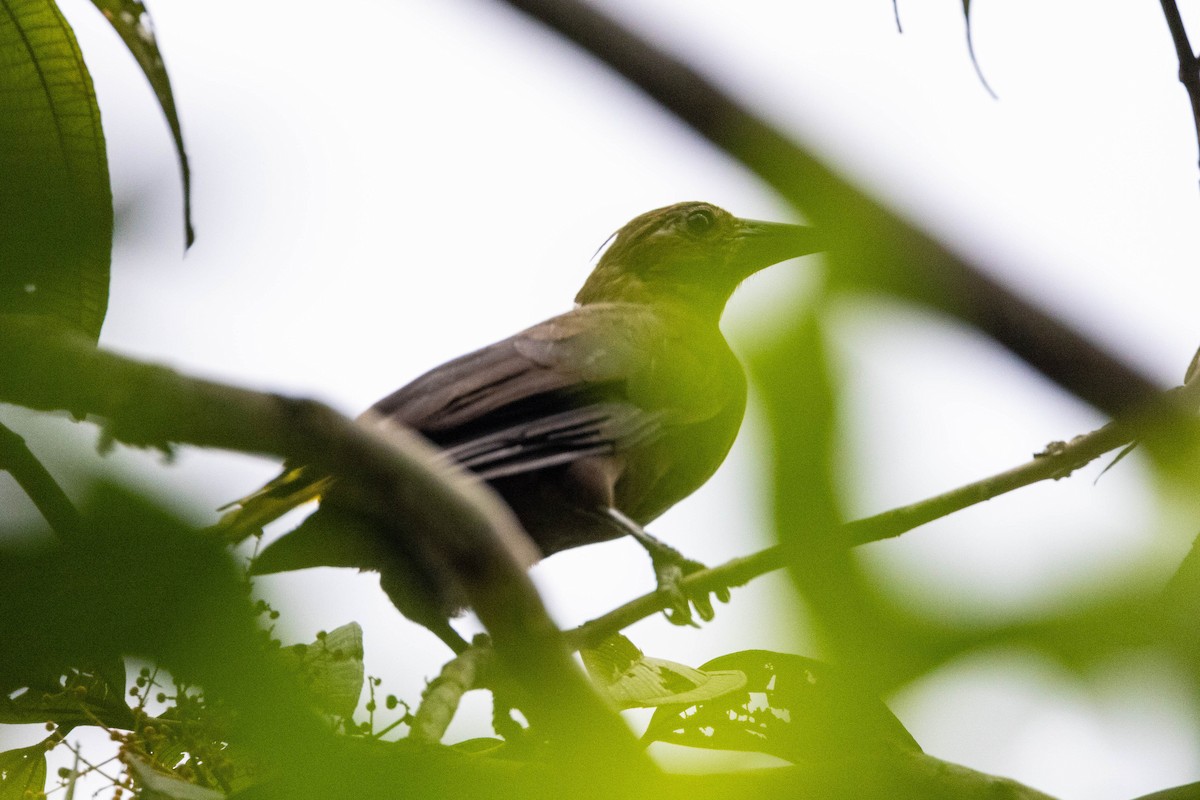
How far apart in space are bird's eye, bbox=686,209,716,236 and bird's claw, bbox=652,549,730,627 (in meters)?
2.23

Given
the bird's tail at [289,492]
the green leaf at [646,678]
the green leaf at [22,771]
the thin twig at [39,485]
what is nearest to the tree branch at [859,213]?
the green leaf at [646,678]

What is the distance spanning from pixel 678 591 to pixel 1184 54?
1.18 m

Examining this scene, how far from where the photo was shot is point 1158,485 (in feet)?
3.63

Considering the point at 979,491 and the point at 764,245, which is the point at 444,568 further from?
the point at 764,245

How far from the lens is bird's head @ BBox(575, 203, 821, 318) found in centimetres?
495

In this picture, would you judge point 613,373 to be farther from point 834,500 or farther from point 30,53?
Answer: point 834,500

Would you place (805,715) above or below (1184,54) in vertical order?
below

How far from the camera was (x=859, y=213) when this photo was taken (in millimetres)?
1521

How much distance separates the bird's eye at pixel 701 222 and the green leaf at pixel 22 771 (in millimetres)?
3796

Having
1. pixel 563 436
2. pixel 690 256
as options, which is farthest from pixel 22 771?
pixel 690 256

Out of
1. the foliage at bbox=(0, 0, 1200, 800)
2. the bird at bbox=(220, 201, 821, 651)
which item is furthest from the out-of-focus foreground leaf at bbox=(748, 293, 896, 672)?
the bird at bbox=(220, 201, 821, 651)

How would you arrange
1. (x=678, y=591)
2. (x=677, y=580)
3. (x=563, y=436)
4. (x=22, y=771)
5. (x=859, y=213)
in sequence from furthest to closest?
(x=563, y=436), (x=677, y=580), (x=678, y=591), (x=22, y=771), (x=859, y=213)

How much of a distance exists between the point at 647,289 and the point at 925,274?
11.5 feet

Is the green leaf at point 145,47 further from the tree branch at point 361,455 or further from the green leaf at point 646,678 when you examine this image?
the green leaf at point 646,678
